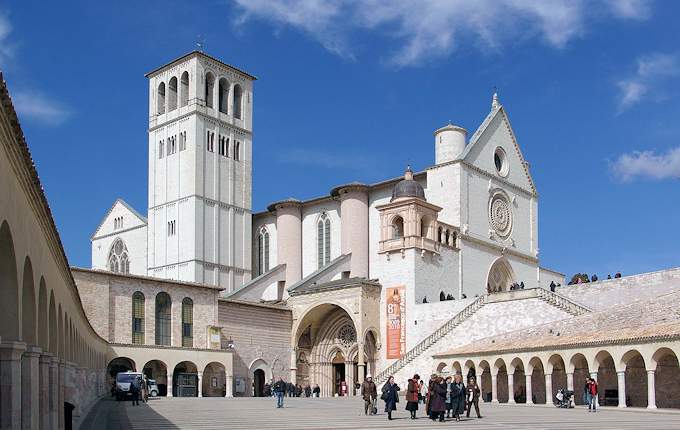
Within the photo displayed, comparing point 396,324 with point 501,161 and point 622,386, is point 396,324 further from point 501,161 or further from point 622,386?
point 622,386

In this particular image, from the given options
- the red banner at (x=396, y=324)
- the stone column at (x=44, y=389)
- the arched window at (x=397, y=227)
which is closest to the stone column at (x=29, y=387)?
the stone column at (x=44, y=389)

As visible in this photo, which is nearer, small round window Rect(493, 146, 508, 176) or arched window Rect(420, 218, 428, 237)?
arched window Rect(420, 218, 428, 237)

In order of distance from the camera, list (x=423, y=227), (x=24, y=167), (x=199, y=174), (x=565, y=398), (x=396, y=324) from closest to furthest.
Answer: (x=24, y=167) < (x=565, y=398) < (x=396, y=324) < (x=423, y=227) < (x=199, y=174)

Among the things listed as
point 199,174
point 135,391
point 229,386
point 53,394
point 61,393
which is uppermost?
point 199,174

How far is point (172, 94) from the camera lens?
7300 centimetres

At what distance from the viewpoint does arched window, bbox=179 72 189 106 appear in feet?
235

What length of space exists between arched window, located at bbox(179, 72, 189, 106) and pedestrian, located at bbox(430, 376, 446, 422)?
48745 mm

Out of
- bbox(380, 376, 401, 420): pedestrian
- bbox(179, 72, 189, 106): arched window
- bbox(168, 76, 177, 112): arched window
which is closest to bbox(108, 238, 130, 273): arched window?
bbox(168, 76, 177, 112): arched window

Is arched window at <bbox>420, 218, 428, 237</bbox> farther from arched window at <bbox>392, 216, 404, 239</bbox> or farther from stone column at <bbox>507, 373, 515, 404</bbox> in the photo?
stone column at <bbox>507, 373, 515, 404</bbox>

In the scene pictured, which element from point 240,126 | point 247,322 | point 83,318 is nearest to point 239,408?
point 83,318

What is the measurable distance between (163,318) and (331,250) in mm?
17497

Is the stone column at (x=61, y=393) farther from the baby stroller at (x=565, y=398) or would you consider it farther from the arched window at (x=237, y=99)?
the arched window at (x=237, y=99)

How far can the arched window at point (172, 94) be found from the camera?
72.7 meters

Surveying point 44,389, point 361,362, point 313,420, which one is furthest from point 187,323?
point 44,389
